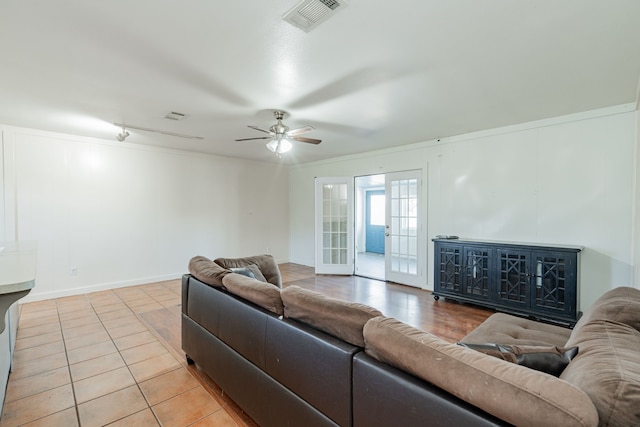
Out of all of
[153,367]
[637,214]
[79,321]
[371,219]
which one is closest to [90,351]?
[153,367]

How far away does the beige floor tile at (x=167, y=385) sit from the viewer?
2.06m

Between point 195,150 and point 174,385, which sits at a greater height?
point 195,150

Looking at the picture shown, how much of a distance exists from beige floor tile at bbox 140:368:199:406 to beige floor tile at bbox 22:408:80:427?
15.4 inches

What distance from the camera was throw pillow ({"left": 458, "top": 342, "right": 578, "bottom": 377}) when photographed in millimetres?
1096

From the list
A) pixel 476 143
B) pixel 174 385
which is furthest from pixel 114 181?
pixel 476 143

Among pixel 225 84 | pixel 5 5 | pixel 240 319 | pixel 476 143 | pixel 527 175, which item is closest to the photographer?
pixel 5 5

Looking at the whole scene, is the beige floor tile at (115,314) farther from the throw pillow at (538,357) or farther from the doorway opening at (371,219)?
the doorway opening at (371,219)

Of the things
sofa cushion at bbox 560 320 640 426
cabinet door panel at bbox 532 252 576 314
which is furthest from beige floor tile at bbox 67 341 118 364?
cabinet door panel at bbox 532 252 576 314

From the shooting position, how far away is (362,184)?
29.8 feet

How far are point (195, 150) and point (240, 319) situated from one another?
14.9 feet

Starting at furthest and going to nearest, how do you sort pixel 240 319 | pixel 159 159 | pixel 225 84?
1. pixel 159 159
2. pixel 225 84
3. pixel 240 319

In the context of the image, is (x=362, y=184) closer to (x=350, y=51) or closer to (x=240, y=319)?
(x=350, y=51)

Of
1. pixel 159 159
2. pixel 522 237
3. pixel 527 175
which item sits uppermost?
pixel 159 159

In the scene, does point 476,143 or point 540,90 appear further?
point 476,143
